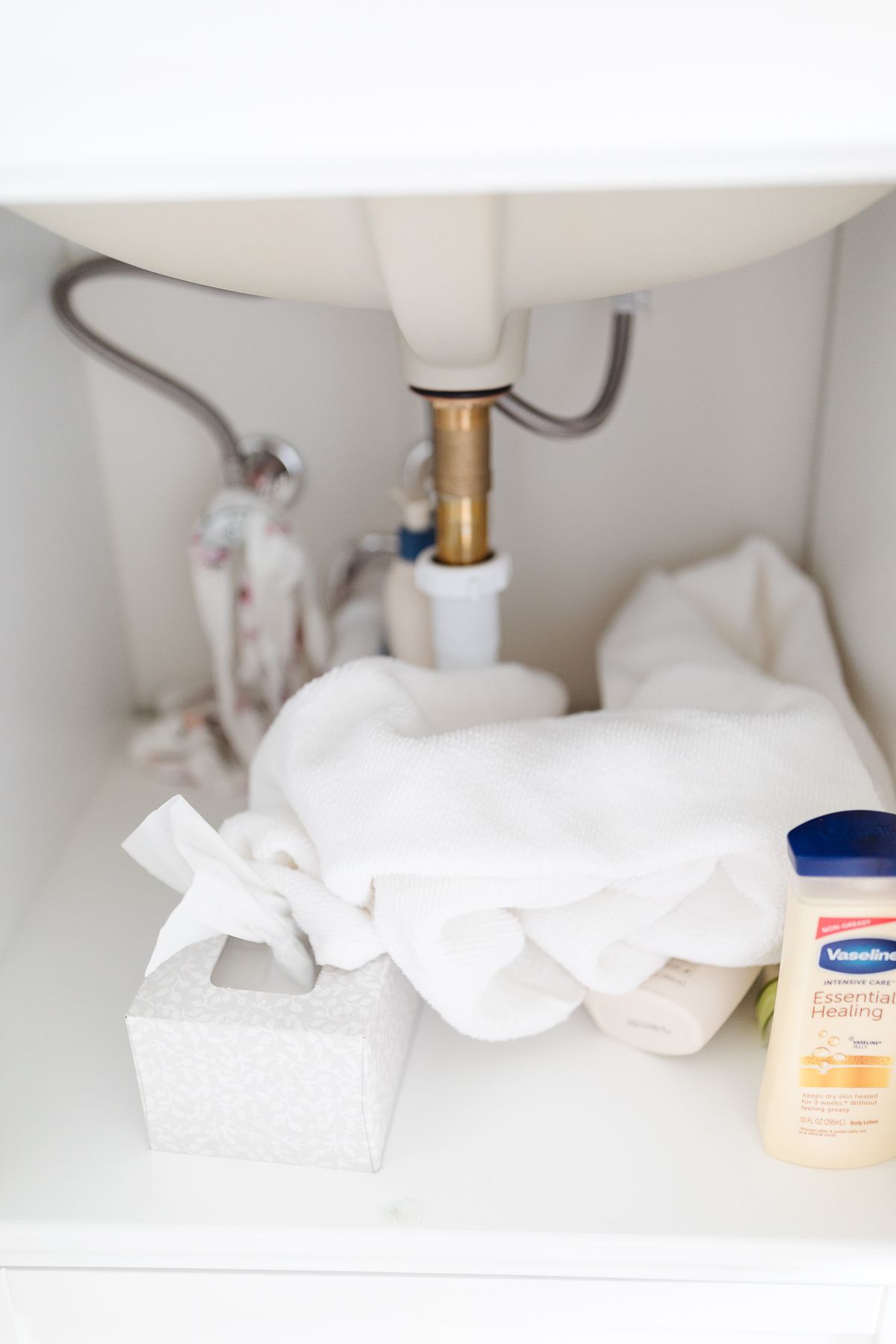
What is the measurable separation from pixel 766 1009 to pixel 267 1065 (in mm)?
326

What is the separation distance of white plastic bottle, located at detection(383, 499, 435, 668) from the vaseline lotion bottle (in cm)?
45

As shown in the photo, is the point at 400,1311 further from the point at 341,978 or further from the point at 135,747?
the point at 135,747

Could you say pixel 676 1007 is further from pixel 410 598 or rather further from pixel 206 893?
pixel 410 598

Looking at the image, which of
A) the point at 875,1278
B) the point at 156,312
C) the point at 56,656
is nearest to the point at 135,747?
the point at 56,656

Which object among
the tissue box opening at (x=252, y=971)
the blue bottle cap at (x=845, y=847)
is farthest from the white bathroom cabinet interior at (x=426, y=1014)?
the blue bottle cap at (x=845, y=847)

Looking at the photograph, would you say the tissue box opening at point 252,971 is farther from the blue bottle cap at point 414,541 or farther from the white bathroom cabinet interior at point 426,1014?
the blue bottle cap at point 414,541

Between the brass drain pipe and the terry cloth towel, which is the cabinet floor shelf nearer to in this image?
the terry cloth towel

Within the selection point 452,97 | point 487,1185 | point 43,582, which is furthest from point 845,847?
point 43,582

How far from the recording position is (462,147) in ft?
1.55

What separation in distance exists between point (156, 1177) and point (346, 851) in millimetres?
226

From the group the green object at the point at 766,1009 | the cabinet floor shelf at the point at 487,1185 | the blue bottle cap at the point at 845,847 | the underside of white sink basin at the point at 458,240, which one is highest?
the underside of white sink basin at the point at 458,240

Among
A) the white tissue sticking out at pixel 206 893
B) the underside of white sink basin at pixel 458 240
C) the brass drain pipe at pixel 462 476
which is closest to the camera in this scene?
the underside of white sink basin at pixel 458 240

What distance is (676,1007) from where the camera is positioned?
0.74m

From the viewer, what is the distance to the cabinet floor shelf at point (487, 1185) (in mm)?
656
